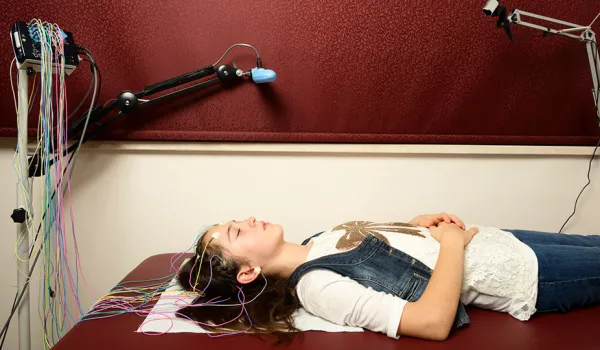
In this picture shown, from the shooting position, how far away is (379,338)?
1.00m

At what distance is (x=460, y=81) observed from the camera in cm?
172

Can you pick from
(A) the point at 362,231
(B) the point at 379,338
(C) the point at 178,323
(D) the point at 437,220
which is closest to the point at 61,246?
(C) the point at 178,323

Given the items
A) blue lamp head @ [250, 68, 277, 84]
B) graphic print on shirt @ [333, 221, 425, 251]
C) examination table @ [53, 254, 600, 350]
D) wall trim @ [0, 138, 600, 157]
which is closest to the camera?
examination table @ [53, 254, 600, 350]

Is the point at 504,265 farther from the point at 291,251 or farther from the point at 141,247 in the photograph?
the point at 141,247

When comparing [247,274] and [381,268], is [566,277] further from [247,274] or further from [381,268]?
[247,274]

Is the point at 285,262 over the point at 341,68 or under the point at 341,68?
under

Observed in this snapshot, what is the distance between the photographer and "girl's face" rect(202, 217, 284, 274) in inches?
48.0

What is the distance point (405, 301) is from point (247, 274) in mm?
444

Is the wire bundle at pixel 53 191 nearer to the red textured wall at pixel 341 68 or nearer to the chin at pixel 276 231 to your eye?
the red textured wall at pixel 341 68

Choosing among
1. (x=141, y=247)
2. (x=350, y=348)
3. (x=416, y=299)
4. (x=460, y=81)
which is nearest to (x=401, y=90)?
(x=460, y=81)

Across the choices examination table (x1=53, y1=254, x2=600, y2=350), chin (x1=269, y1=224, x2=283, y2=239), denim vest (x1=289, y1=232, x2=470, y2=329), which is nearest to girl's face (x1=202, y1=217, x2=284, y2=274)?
chin (x1=269, y1=224, x2=283, y2=239)

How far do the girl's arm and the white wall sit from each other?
722 mm

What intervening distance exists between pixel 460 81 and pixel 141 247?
1445 mm

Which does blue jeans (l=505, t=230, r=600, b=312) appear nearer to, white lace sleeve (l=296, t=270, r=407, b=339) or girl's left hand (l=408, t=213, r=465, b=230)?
girl's left hand (l=408, t=213, r=465, b=230)
